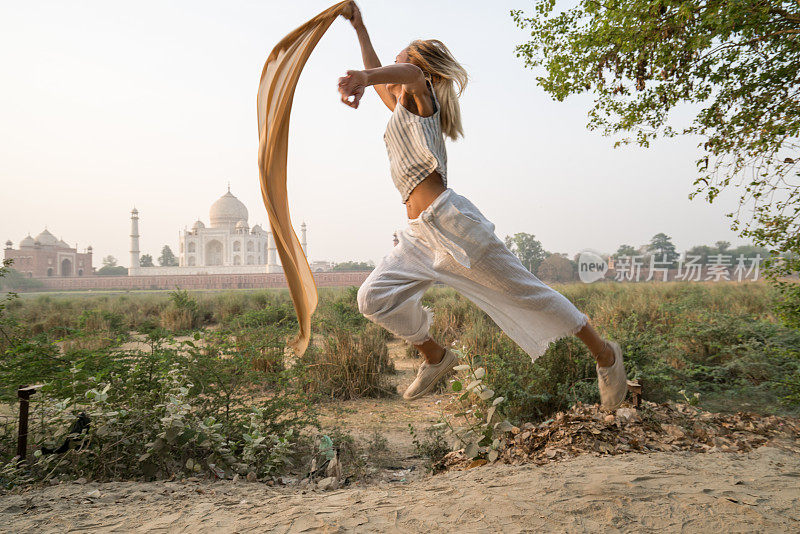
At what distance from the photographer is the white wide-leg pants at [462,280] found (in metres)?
2.57

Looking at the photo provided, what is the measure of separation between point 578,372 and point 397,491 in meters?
2.50

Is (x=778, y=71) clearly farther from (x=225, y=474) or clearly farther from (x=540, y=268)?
(x=540, y=268)

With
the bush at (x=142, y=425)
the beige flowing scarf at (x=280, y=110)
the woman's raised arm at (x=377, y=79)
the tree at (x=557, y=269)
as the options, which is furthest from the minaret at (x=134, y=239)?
the woman's raised arm at (x=377, y=79)

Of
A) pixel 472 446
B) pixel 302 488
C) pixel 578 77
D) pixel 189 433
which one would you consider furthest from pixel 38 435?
pixel 578 77

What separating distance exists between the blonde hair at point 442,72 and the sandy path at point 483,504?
75.1 inches

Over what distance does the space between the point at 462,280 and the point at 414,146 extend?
82 cm

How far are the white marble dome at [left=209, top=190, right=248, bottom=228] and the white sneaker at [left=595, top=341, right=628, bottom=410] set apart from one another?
64.6m

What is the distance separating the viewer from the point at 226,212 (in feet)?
209

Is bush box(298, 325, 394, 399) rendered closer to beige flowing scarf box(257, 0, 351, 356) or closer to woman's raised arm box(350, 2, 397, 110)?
beige flowing scarf box(257, 0, 351, 356)

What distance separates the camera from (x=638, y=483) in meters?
2.06

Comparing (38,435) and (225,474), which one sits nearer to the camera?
(225,474)

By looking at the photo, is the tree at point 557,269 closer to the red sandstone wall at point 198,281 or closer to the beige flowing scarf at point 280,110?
the red sandstone wall at point 198,281

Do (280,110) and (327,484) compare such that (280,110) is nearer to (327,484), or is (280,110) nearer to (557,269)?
(327,484)

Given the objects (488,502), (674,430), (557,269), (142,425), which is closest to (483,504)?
(488,502)
